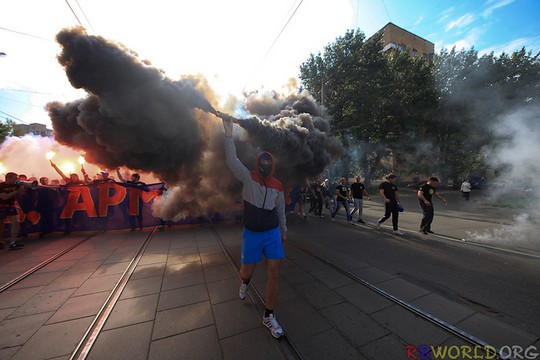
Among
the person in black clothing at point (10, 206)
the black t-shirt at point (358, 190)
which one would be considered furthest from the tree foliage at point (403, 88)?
the person in black clothing at point (10, 206)

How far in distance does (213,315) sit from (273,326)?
2.86ft

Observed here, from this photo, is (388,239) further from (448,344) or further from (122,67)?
(122,67)

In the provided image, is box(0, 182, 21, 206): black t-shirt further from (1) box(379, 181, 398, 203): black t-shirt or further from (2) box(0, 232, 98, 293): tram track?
(1) box(379, 181, 398, 203): black t-shirt

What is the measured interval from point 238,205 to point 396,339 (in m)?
6.23

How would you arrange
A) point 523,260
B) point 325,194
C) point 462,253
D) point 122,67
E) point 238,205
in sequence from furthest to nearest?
point 325,194 → point 238,205 → point 462,253 → point 523,260 → point 122,67

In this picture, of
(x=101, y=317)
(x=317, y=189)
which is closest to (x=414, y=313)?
(x=101, y=317)

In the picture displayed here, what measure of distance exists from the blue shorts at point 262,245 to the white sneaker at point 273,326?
0.66 metres

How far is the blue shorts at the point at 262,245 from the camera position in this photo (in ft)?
9.03

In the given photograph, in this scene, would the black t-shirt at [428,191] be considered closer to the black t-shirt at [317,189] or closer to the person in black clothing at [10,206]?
the black t-shirt at [317,189]

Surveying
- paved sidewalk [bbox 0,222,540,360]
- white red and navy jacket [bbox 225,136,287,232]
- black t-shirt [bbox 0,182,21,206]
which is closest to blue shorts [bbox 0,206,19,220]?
black t-shirt [bbox 0,182,21,206]

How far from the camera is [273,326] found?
2.50 m

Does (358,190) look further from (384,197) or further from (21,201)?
(21,201)

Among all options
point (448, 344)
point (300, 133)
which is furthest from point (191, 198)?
point (448, 344)

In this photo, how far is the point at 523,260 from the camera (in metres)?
4.57
